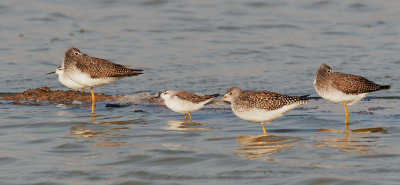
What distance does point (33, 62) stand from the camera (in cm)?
1975

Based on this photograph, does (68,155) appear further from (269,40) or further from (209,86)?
(269,40)

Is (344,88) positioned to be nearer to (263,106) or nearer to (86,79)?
(263,106)

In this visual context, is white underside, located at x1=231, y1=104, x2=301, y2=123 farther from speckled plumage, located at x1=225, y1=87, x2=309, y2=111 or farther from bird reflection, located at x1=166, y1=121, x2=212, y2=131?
bird reflection, located at x1=166, y1=121, x2=212, y2=131

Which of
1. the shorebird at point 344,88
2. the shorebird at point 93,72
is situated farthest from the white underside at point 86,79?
the shorebird at point 344,88

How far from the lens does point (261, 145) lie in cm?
1078

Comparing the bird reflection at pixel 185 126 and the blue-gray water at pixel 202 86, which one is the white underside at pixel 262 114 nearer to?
the blue-gray water at pixel 202 86

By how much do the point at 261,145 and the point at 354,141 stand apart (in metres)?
1.53

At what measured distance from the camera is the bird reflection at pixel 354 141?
10195mm

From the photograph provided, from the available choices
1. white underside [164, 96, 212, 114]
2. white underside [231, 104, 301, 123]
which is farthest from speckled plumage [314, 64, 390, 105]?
white underside [164, 96, 212, 114]

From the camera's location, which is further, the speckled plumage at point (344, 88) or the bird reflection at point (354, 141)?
the speckled plumage at point (344, 88)

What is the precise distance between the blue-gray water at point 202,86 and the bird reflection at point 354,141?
0.03 meters

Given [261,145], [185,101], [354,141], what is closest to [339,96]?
[354,141]

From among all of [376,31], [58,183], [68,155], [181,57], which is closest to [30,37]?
[181,57]

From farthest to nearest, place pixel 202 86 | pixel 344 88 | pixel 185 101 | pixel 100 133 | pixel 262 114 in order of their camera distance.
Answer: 1. pixel 202 86
2. pixel 185 101
3. pixel 344 88
4. pixel 100 133
5. pixel 262 114
